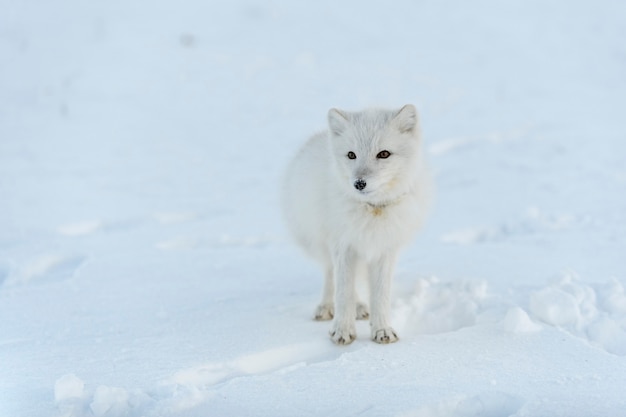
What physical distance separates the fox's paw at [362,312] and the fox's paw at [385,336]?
430mm

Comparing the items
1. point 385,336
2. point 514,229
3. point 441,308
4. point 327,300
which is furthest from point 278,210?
point 385,336

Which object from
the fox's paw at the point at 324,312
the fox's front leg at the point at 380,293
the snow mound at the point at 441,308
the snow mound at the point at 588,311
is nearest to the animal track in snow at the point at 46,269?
the fox's paw at the point at 324,312

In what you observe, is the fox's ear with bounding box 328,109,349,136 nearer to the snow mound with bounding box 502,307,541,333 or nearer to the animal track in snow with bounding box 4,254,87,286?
the snow mound with bounding box 502,307,541,333

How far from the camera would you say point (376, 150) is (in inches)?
114

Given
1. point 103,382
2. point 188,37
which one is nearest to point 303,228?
point 103,382

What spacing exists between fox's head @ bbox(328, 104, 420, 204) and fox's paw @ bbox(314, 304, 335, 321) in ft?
2.23

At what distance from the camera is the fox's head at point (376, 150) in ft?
9.39

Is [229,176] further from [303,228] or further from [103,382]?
[103,382]

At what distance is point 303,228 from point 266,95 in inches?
217

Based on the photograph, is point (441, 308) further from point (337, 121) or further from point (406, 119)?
point (337, 121)

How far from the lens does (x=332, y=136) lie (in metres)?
3.08

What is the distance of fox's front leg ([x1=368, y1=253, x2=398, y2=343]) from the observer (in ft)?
9.84

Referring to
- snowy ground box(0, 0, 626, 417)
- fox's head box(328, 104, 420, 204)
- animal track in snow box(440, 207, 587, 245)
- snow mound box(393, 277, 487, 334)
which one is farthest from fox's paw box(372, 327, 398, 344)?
animal track in snow box(440, 207, 587, 245)

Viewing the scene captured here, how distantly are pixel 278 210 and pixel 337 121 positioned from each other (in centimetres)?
248
